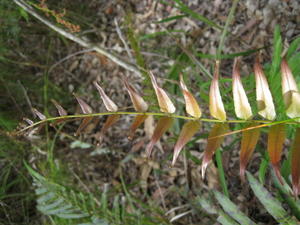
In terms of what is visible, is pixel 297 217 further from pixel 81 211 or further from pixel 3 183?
pixel 3 183

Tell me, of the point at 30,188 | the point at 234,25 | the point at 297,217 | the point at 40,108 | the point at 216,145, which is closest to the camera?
the point at 216,145

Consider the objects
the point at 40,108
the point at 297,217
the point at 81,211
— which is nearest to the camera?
the point at 297,217

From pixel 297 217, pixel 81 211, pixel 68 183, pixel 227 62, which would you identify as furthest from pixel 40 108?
pixel 297 217

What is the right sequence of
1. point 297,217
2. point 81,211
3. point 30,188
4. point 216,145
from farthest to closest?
point 30,188
point 81,211
point 297,217
point 216,145

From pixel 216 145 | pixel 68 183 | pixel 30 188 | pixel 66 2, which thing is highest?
pixel 66 2

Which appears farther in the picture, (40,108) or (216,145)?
(40,108)

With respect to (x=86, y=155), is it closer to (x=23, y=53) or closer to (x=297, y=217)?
(x=23, y=53)

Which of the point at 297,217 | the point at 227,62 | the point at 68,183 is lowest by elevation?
the point at 68,183

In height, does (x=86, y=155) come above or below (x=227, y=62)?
below

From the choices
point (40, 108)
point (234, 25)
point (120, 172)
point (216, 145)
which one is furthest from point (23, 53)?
point (216, 145)
